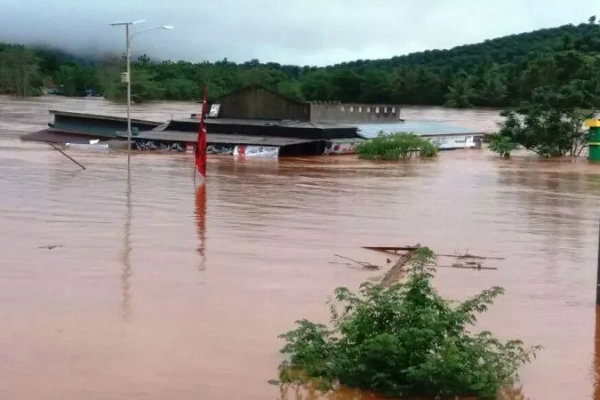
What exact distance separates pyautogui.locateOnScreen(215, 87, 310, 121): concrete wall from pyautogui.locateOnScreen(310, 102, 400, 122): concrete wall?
0.81m

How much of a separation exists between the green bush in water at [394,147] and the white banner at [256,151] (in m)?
3.85

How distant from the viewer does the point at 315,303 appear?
428 inches

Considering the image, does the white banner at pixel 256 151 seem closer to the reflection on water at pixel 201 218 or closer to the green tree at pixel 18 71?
the reflection on water at pixel 201 218

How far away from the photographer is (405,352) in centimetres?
734

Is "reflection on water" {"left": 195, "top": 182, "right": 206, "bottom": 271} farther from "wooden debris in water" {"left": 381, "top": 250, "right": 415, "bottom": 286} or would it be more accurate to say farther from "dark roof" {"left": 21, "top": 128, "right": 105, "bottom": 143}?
"dark roof" {"left": 21, "top": 128, "right": 105, "bottom": 143}

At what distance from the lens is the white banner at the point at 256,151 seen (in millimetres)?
39938

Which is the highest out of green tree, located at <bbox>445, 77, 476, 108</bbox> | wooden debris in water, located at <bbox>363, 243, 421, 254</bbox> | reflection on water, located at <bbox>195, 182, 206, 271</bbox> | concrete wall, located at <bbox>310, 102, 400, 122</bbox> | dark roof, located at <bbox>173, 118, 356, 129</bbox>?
green tree, located at <bbox>445, 77, 476, 108</bbox>

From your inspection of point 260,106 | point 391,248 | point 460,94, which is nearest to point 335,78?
point 460,94

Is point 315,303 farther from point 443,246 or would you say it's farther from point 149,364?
point 443,246

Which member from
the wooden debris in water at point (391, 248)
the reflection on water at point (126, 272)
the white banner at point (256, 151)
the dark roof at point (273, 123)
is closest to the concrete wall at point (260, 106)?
the dark roof at point (273, 123)

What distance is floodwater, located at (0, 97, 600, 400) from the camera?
8.12 meters

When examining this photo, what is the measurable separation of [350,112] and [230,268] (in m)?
37.0

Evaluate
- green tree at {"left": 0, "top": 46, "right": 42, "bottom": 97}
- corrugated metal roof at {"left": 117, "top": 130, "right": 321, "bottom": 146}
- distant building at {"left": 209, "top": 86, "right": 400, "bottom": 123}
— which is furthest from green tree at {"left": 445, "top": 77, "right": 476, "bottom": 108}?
corrugated metal roof at {"left": 117, "top": 130, "right": 321, "bottom": 146}

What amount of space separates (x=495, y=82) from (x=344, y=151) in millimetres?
42746
